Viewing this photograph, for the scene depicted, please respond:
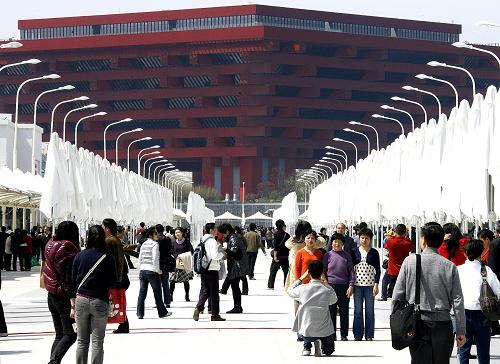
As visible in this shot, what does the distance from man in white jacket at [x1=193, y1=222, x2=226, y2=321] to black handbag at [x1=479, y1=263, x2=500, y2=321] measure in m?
8.49

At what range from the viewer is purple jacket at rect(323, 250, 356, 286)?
61.4ft

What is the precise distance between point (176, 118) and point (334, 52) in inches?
759

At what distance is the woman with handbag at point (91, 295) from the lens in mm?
13766

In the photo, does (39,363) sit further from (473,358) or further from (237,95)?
(237,95)

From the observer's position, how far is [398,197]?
3819 cm

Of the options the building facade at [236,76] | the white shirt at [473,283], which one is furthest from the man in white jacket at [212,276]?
the building facade at [236,76]

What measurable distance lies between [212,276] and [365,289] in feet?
13.2

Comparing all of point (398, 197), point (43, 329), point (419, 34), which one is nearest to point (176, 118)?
point (419, 34)

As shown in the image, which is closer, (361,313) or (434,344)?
(434,344)

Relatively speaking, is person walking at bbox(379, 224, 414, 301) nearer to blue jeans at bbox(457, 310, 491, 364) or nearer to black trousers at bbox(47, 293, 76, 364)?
blue jeans at bbox(457, 310, 491, 364)

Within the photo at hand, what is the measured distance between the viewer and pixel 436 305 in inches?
448

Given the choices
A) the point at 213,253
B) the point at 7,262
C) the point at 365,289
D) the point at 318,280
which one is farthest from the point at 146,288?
the point at 7,262

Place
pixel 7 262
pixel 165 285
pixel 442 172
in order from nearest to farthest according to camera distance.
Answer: pixel 165 285 → pixel 442 172 → pixel 7 262

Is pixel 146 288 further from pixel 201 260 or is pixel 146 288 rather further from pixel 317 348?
pixel 317 348
